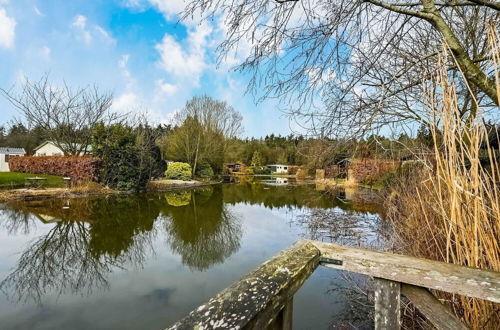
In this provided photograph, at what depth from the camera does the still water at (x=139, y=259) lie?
3387 mm

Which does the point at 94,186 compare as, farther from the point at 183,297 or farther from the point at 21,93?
the point at 183,297

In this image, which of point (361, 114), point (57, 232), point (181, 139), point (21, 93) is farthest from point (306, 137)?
point (181, 139)

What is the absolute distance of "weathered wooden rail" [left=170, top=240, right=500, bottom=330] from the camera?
1.85 feet

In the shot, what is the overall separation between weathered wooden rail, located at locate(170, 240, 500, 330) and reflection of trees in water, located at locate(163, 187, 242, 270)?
4.51m

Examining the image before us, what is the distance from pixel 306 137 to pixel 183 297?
9.97 feet

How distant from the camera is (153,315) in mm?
3346

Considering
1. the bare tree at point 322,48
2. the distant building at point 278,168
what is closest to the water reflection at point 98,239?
the bare tree at point 322,48

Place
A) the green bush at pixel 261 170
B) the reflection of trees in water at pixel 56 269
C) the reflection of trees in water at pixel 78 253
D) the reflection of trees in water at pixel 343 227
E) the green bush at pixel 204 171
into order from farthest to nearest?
the green bush at pixel 261 170 < the green bush at pixel 204 171 < the reflection of trees in water at pixel 343 227 < the reflection of trees in water at pixel 78 253 < the reflection of trees in water at pixel 56 269

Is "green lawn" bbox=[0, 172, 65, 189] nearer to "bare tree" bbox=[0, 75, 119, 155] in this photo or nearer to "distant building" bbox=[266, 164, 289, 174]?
"bare tree" bbox=[0, 75, 119, 155]

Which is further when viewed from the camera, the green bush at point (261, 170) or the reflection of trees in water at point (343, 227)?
the green bush at point (261, 170)

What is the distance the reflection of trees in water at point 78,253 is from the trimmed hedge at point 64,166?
5869 mm

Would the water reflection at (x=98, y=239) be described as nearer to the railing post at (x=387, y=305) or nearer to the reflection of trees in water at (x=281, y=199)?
the reflection of trees in water at (x=281, y=199)

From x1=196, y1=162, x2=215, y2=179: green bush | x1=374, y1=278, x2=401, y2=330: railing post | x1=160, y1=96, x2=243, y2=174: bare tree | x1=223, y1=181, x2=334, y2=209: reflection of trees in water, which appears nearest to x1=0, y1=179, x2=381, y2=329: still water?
x1=223, y1=181, x2=334, y2=209: reflection of trees in water

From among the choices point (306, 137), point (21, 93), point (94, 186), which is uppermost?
point (21, 93)
